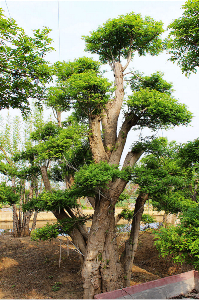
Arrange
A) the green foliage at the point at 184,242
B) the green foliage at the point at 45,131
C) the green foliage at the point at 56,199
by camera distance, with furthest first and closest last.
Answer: the green foliage at the point at 45,131 → the green foliage at the point at 56,199 → the green foliage at the point at 184,242

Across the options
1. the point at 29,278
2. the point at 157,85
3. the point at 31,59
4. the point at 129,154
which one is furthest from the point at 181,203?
the point at 29,278

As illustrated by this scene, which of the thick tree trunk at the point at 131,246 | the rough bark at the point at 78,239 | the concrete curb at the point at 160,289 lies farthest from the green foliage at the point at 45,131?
the concrete curb at the point at 160,289

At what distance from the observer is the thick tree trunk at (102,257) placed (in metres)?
5.68

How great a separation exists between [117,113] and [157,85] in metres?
1.44

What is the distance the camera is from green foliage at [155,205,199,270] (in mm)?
3386

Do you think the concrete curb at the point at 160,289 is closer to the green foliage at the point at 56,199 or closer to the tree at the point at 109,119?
the tree at the point at 109,119

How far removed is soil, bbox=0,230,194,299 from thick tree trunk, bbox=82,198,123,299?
2.90 ft

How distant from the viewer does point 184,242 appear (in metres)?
3.44

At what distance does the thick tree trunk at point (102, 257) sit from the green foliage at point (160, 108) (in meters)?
2.46

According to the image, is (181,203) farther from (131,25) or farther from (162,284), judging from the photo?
(131,25)

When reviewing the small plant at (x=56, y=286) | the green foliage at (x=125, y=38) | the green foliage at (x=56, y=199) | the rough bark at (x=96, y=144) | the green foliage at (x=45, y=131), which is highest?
the green foliage at (x=125, y=38)

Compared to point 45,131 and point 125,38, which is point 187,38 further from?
point 45,131

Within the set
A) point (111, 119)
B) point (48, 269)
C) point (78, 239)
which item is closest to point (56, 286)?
point (48, 269)

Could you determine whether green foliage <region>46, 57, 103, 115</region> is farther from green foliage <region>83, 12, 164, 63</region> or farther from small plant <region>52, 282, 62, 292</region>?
small plant <region>52, 282, 62, 292</region>
